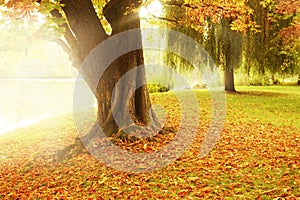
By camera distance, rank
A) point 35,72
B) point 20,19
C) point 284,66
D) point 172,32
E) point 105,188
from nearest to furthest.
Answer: point 105,188 → point 20,19 → point 172,32 → point 284,66 → point 35,72

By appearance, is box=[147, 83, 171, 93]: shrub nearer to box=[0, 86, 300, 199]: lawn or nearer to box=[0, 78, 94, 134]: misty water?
box=[0, 78, 94, 134]: misty water

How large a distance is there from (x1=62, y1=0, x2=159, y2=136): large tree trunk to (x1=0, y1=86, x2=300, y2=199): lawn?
710 mm

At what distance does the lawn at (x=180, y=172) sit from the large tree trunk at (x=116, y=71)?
71 centimetres

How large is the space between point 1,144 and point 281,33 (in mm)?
13851

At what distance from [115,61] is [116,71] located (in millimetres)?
231

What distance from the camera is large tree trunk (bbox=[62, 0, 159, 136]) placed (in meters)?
7.61

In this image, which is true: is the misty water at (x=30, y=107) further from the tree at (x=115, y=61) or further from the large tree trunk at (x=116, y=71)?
the large tree trunk at (x=116, y=71)

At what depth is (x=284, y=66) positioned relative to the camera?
19469 millimetres

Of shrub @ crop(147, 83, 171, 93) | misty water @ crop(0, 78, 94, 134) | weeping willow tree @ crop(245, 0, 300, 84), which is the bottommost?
misty water @ crop(0, 78, 94, 134)

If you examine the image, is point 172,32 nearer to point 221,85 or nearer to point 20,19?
point 221,85

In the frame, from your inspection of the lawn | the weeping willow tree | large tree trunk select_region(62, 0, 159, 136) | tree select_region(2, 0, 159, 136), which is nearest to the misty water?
the lawn

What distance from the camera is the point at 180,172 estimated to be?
6.09m

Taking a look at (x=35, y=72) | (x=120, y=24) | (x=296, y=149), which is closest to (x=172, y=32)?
(x=120, y=24)

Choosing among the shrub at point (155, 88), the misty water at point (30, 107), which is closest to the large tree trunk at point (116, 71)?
the misty water at point (30, 107)
